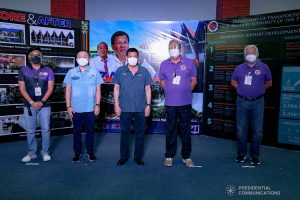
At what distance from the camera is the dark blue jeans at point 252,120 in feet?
12.5

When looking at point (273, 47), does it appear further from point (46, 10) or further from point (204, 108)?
point (46, 10)

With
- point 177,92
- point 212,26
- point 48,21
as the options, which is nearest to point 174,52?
point 177,92

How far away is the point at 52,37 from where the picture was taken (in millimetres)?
5383

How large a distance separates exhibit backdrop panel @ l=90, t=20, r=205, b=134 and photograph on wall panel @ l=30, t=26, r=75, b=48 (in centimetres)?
46

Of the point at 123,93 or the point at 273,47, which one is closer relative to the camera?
the point at 123,93

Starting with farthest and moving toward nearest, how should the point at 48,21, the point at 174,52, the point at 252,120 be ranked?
the point at 48,21 → the point at 252,120 → the point at 174,52

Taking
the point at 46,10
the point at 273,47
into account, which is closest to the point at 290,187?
the point at 273,47

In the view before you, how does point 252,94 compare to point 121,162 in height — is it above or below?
above

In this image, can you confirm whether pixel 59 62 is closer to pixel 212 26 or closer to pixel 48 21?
pixel 48 21

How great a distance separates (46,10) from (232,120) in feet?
18.5

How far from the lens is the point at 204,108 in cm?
584

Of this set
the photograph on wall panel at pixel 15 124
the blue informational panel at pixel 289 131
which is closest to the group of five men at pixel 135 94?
the blue informational panel at pixel 289 131

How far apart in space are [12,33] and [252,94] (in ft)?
13.9

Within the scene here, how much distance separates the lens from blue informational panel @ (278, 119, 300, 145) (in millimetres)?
4699
